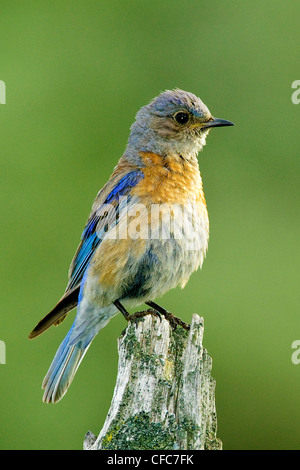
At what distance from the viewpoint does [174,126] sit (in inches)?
291

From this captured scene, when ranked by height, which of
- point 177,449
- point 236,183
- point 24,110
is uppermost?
point 24,110

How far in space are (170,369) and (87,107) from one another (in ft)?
20.5

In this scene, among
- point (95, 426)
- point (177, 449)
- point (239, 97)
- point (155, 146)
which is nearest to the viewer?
point (177, 449)

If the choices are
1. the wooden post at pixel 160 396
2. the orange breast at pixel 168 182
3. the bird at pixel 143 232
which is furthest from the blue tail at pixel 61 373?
the wooden post at pixel 160 396

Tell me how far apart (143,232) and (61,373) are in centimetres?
134

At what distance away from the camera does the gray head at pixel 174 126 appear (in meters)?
7.32

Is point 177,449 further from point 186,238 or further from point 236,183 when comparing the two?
point 236,183

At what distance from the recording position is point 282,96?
11484 millimetres

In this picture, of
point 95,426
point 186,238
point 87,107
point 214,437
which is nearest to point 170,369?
point 214,437

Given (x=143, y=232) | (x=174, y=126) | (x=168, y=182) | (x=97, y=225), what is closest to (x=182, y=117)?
(x=174, y=126)

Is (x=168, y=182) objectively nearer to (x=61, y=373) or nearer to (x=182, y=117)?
(x=182, y=117)

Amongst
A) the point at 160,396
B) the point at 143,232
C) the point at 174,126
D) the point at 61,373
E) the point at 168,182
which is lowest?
the point at 160,396

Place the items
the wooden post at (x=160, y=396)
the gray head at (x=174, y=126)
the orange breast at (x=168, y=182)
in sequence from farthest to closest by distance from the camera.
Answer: the gray head at (x=174, y=126), the orange breast at (x=168, y=182), the wooden post at (x=160, y=396)

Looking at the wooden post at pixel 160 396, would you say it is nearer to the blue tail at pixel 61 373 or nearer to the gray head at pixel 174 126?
the blue tail at pixel 61 373
